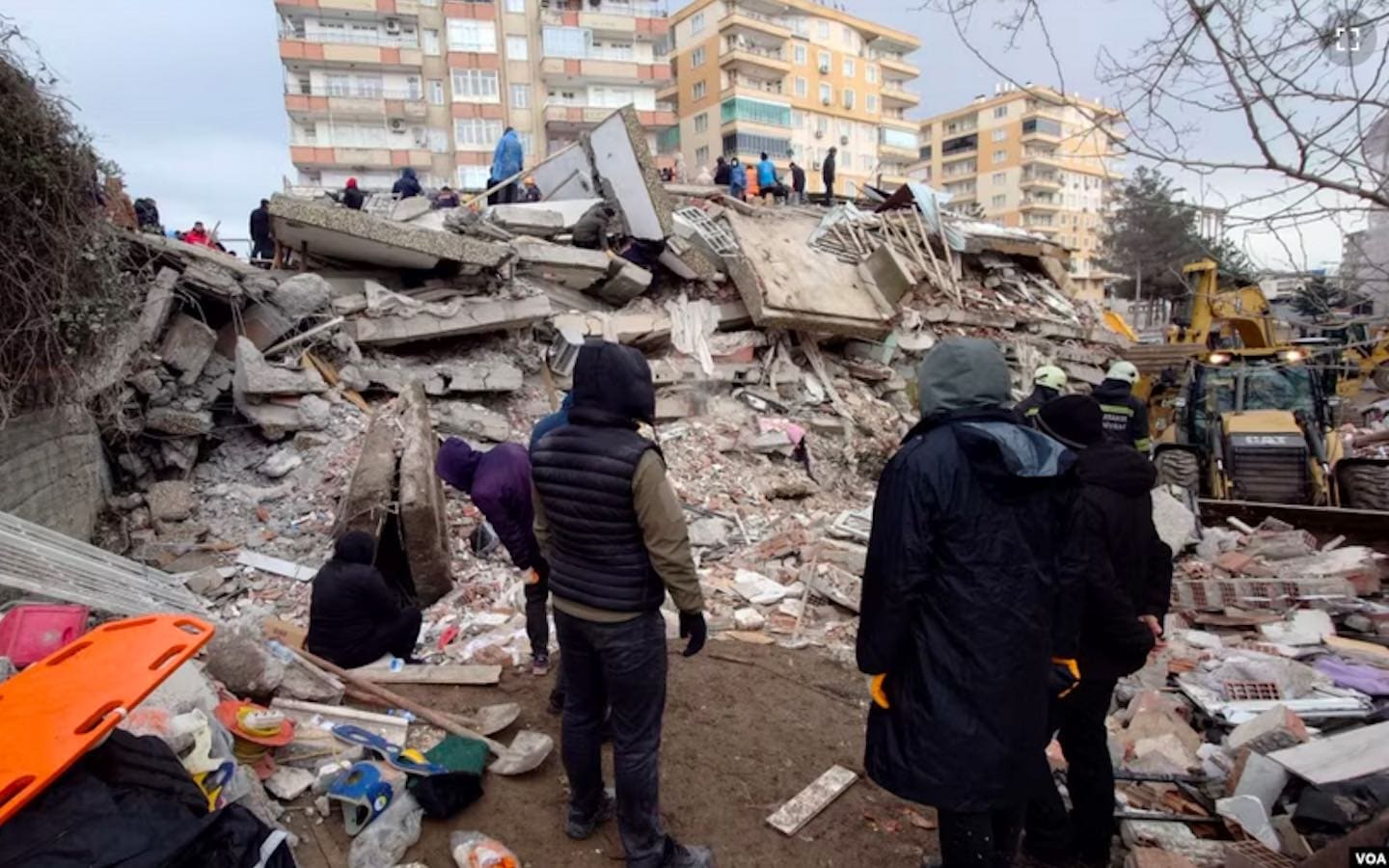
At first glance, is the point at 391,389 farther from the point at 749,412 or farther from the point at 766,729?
the point at 766,729

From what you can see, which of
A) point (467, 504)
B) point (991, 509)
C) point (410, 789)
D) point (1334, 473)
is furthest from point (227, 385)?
point (1334, 473)

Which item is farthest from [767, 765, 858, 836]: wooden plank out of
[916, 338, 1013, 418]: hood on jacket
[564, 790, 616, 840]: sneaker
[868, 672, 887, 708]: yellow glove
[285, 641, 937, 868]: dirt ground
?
[916, 338, 1013, 418]: hood on jacket

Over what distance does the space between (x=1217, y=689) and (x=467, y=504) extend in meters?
5.61

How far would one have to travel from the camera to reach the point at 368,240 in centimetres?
810

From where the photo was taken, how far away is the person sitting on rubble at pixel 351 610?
3.80m

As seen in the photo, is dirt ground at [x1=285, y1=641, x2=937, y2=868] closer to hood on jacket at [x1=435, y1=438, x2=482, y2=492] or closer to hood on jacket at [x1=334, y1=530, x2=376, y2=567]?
hood on jacket at [x1=334, y1=530, x2=376, y2=567]

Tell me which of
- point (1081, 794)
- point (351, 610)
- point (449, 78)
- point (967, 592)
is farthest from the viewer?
point (449, 78)

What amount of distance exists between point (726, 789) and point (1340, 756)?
7.74 feet

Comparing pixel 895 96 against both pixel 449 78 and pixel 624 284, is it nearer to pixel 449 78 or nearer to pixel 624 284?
pixel 449 78

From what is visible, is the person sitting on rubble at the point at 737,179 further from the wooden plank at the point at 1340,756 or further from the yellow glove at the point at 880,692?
the yellow glove at the point at 880,692

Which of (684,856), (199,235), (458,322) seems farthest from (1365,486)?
(199,235)

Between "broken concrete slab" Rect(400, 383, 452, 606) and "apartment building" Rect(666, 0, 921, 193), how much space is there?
35510mm

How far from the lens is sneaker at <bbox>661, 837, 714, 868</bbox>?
2576 mm

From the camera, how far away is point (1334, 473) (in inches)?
287
